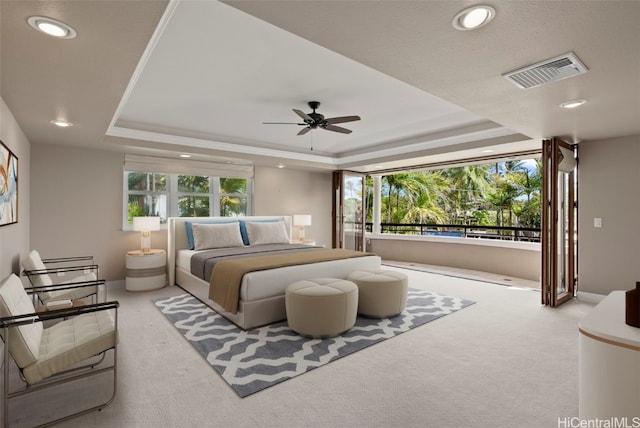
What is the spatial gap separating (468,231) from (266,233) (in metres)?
4.57

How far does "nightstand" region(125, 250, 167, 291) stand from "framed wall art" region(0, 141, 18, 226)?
1.74 m

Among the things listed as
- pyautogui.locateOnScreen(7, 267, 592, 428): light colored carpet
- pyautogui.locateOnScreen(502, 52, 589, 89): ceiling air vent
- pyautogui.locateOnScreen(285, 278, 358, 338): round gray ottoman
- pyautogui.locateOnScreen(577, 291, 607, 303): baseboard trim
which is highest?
pyautogui.locateOnScreen(502, 52, 589, 89): ceiling air vent

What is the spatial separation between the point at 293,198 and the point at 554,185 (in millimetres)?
4820

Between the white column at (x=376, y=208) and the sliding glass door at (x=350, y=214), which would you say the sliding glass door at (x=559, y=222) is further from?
the white column at (x=376, y=208)

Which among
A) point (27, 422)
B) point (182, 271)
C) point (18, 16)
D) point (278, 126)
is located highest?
point (278, 126)

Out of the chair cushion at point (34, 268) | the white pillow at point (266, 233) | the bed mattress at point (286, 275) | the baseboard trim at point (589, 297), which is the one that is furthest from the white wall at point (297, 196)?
the baseboard trim at point (589, 297)

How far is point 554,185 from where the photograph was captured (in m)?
4.19

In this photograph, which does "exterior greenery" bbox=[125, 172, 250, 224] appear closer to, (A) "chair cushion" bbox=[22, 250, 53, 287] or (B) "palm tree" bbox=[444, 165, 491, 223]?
(A) "chair cushion" bbox=[22, 250, 53, 287]

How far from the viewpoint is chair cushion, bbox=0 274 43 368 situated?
185cm

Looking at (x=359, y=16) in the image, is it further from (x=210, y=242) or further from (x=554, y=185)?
(x=210, y=242)

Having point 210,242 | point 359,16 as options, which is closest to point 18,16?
point 359,16

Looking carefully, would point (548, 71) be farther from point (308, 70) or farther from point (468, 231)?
point (468, 231)

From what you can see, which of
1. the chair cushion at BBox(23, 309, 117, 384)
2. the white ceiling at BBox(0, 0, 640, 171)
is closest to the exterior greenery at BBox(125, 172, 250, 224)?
the white ceiling at BBox(0, 0, 640, 171)

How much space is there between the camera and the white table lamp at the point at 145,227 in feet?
16.2
